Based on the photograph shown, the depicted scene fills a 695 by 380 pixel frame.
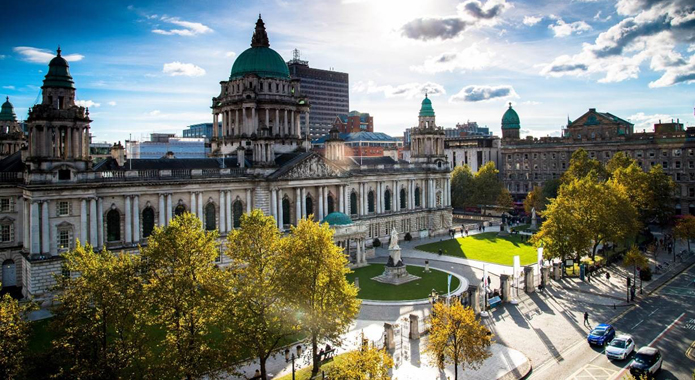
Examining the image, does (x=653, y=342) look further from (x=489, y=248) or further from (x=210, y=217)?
(x=210, y=217)

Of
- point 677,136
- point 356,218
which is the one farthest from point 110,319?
point 677,136

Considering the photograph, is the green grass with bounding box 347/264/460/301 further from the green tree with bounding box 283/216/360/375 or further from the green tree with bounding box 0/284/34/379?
the green tree with bounding box 0/284/34/379

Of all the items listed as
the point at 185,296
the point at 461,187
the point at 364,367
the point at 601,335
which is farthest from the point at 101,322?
the point at 461,187

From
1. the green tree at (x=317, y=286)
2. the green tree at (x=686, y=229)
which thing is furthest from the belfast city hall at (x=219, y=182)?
the green tree at (x=686, y=229)

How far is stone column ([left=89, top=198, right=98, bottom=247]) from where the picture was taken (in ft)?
173

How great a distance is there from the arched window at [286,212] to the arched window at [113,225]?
21.0m

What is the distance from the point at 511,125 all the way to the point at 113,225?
116398 mm

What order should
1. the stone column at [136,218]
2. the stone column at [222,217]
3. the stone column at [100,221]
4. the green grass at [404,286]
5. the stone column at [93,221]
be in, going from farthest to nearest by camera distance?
the stone column at [222,217]
the stone column at [136,218]
the stone column at [100,221]
the stone column at [93,221]
the green grass at [404,286]

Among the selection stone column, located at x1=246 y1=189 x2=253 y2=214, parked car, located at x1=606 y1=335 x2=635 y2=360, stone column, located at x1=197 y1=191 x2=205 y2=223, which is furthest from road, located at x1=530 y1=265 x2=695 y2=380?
stone column, located at x1=246 y1=189 x2=253 y2=214

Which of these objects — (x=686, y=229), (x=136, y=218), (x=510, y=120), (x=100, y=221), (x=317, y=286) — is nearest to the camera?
(x=317, y=286)

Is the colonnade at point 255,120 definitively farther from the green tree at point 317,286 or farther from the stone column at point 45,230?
the green tree at point 317,286

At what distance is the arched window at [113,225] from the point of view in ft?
181

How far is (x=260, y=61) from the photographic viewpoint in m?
81.1

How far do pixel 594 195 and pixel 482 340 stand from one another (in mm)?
40490
